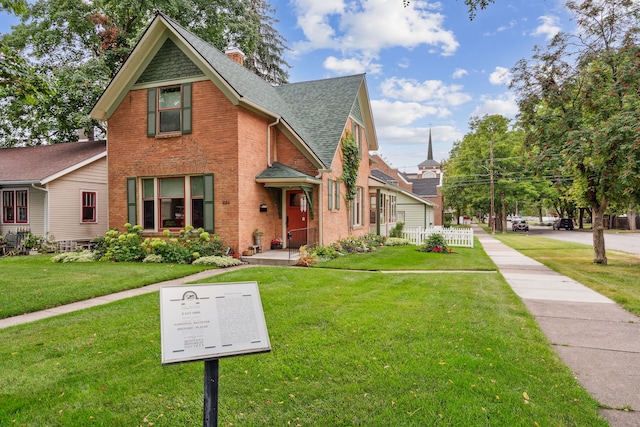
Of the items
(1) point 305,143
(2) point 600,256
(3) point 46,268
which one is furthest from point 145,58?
(2) point 600,256

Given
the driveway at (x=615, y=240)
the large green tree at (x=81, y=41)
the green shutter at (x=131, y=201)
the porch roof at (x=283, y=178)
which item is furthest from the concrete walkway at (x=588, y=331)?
the large green tree at (x=81, y=41)

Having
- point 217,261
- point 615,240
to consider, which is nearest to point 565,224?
point 615,240

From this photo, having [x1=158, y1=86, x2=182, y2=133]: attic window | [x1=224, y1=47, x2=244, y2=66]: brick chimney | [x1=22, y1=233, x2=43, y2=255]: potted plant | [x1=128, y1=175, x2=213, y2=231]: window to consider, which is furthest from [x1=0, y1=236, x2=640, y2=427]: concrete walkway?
[x1=224, y1=47, x2=244, y2=66]: brick chimney

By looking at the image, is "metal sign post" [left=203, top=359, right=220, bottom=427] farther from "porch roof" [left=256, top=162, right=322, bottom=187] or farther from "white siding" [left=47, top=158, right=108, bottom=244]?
"white siding" [left=47, top=158, right=108, bottom=244]

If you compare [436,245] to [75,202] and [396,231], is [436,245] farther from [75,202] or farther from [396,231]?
[75,202]

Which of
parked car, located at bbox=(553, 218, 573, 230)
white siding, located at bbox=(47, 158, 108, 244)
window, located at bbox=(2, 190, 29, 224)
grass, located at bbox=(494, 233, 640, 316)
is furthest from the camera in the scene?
parked car, located at bbox=(553, 218, 573, 230)

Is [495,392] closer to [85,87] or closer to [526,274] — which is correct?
[526,274]

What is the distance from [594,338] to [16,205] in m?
21.1

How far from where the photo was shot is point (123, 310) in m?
6.55

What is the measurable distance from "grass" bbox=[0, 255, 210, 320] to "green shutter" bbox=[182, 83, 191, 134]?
4.89m

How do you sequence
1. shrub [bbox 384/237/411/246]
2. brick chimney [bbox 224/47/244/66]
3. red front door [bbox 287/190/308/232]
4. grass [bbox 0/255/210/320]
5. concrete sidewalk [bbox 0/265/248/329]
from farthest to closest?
shrub [bbox 384/237/411/246] < brick chimney [bbox 224/47/244/66] < red front door [bbox 287/190/308/232] < grass [bbox 0/255/210/320] < concrete sidewalk [bbox 0/265/248/329]

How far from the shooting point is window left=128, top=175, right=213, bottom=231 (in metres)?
13.3

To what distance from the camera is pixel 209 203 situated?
13.2 m

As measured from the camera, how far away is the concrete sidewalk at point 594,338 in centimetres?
374
